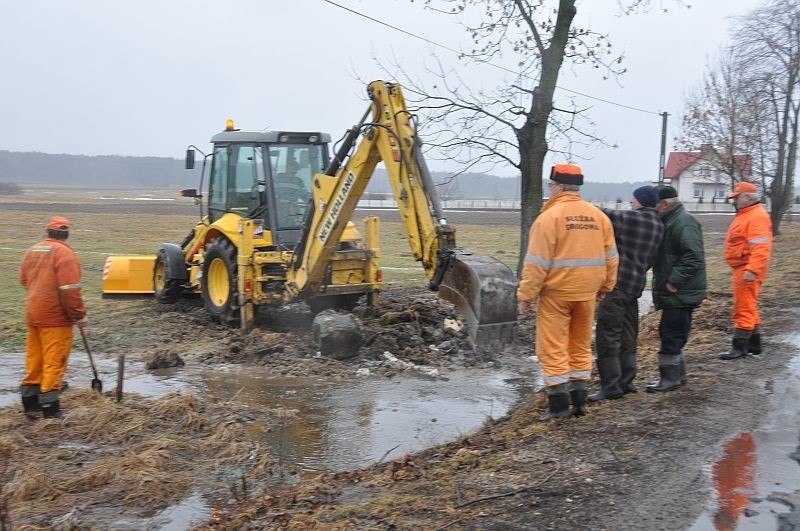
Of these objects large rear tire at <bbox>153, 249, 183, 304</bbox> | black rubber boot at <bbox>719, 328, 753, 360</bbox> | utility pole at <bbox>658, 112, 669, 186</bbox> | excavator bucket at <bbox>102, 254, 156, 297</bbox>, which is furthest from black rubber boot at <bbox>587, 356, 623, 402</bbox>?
utility pole at <bbox>658, 112, 669, 186</bbox>

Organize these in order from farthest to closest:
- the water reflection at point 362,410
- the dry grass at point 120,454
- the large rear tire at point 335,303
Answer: the large rear tire at point 335,303 < the water reflection at point 362,410 < the dry grass at point 120,454

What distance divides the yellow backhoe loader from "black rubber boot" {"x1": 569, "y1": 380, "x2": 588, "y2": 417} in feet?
8.45

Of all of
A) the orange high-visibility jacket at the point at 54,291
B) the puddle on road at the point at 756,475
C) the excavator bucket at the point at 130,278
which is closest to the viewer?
the puddle on road at the point at 756,475

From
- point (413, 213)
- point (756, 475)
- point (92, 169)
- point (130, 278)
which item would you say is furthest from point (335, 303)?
point (92, 169)

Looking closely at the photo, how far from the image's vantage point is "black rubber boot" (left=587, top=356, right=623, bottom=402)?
6805 millimetres

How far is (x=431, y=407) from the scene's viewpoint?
7918 millimetres

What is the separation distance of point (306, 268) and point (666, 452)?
19.9 feet

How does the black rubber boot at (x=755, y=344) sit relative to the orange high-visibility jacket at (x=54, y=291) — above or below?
below

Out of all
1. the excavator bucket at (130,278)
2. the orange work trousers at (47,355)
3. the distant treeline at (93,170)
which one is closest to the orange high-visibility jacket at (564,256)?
the orange work trousers at (47,355)

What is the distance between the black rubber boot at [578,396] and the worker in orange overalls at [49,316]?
4.25 meters

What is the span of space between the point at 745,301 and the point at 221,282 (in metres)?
7.35

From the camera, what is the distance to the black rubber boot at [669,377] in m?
7.02

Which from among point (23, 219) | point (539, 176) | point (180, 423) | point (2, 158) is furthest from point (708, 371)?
point (2, 158)

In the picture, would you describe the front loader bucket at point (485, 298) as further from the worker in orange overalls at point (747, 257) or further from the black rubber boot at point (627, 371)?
the worker in orange overalls at point (747, 257)
